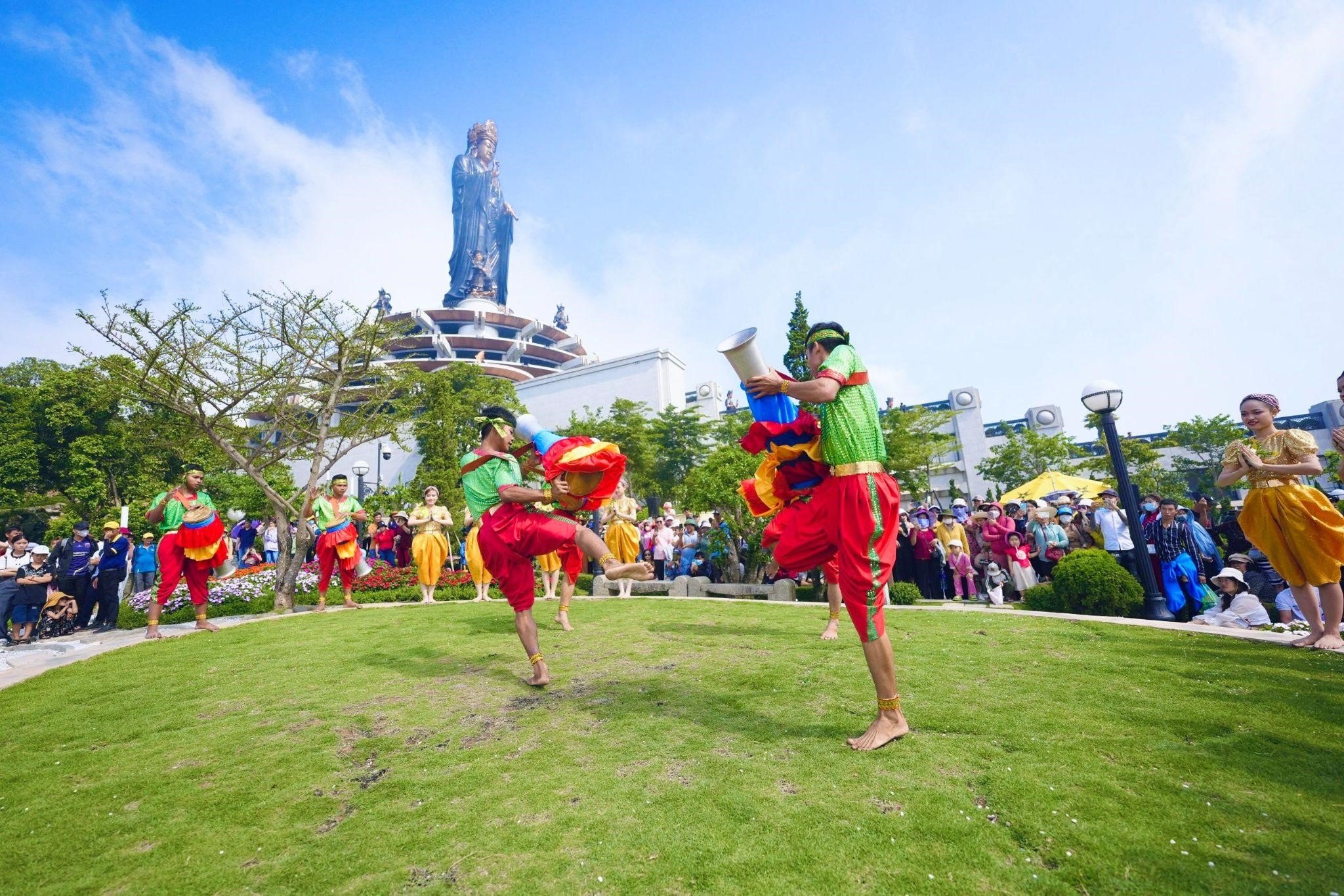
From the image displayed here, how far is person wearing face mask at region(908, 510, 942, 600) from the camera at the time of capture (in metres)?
13.1

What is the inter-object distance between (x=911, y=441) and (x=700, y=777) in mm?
32081

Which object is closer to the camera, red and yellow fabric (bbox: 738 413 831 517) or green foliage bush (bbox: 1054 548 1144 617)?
red and yellow fabric (bbox: 738 413 831 517)

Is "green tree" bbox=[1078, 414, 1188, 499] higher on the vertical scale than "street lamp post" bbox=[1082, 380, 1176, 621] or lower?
higher

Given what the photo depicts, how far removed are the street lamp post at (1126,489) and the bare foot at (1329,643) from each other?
2.92 meters

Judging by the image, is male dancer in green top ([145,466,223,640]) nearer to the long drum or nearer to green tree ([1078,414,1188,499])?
the long drum

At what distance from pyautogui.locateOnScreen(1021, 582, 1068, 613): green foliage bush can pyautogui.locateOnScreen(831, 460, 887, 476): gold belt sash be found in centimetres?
736

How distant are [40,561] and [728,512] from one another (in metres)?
13.1

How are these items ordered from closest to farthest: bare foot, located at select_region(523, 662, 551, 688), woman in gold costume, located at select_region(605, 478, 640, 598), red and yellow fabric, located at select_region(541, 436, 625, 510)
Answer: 1. bare foot, located at select_region(523, 662, 551, 688)
2. red and yellow fabric, located at select_region(541, 436, 625, 510)
3. woman in gold costume, located at select_region(605, 478, 640, 598)

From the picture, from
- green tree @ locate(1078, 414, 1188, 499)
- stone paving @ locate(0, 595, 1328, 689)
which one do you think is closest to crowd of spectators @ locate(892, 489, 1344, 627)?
stone paving @ locate(0, 595, 1328, 689)

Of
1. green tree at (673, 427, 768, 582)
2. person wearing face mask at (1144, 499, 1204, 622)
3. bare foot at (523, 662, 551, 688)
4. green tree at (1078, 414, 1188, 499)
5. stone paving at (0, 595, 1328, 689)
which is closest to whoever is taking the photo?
bare foot at (523, 662, 551, 688)

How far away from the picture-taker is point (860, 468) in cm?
387

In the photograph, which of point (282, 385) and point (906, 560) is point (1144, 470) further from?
point (282, 385)

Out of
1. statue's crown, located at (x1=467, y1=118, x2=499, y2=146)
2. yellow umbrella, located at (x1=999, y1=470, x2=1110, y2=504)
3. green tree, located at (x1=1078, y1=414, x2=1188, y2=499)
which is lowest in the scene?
yellow umbrella, located at (x1=999, y1=470, x2=1110, y2=504)

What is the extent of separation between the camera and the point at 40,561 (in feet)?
36.2
